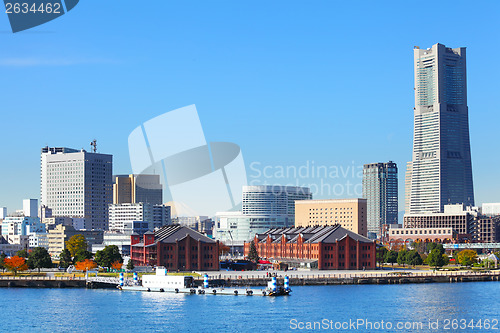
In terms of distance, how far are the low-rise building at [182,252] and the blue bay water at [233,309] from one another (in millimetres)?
25807

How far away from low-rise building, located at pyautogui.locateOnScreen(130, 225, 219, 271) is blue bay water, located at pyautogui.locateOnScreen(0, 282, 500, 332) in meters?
25.8

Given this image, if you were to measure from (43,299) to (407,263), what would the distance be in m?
96.2

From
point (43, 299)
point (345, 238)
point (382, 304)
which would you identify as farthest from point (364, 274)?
point (43, 299)

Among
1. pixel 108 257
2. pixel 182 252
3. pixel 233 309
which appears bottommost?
pixel 233 309

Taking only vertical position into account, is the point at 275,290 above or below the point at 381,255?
below

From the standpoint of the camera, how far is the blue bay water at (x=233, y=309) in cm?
8900

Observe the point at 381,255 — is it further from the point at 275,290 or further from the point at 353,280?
the point at 275,290

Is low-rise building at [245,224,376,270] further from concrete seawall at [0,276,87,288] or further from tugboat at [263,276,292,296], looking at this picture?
concrete seawall at [0,276,87,288]

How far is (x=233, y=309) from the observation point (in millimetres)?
101125

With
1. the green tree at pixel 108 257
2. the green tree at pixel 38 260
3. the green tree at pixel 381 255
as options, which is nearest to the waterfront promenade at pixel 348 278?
the green tree at pixel 108 257

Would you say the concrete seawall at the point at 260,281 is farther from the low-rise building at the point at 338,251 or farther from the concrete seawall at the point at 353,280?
the low-rise building at the point at 338,251

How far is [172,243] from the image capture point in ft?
499

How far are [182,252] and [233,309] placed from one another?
2060 inches

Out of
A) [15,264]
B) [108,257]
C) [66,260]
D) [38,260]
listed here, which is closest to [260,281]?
[108,257]
